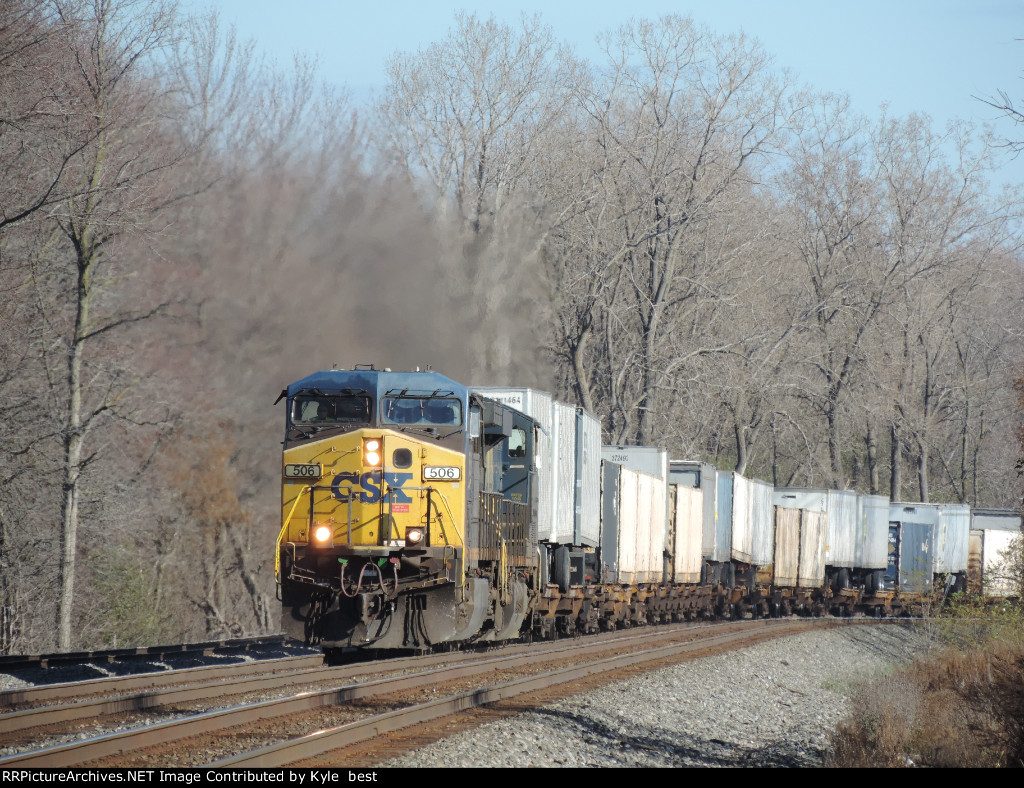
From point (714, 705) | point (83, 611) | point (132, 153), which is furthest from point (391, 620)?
point (132, 153)

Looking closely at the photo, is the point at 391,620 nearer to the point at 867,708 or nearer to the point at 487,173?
the point at 867,708

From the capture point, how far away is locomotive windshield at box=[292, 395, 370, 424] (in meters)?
13.5

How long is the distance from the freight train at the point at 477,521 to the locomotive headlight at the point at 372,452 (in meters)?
0.02

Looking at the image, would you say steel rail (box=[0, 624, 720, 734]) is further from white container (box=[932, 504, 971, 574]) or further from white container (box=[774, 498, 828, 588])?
white container (box=[932, 504, 971, 574])

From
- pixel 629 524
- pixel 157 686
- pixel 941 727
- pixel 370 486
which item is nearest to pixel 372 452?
pixel 370 486

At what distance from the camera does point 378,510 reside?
13352 mm

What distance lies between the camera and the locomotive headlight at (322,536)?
13203 mm

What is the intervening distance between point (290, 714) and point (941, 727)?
618 centimetres

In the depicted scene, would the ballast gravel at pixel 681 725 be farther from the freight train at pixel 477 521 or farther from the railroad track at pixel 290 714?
the freight train at pixel 477 521

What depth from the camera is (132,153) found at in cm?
2542

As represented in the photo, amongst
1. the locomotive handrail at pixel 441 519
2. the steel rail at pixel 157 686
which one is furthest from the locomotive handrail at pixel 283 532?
the locomotive handrail at pixel 441 519

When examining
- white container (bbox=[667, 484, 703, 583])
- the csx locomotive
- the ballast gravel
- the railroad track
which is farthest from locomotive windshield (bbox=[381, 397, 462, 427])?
white container (bbox=[667, 484, 703, 583])

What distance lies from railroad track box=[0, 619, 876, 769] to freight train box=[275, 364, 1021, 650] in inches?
29.4

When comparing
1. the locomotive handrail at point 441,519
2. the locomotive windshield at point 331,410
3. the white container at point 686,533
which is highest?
the locomotive windshield at point 331,410
